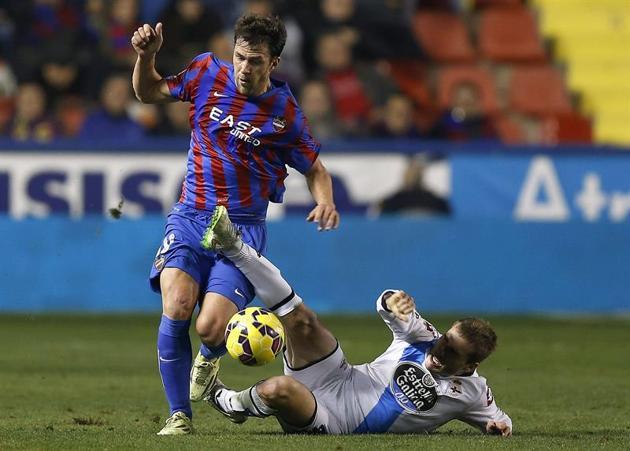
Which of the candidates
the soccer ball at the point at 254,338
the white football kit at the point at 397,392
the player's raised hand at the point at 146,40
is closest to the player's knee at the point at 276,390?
the soccer ball at the point at 254,338

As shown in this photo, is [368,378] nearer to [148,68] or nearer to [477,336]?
[477,336]

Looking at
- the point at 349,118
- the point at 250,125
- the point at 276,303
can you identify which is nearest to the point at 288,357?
the point at 276,303

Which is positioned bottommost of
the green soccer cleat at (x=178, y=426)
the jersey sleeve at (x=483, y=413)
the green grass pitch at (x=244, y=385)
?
the green grass pitch at (x=244, y=385)

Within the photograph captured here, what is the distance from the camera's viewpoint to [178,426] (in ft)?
23.7

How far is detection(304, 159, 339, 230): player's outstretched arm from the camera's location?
24.5ft

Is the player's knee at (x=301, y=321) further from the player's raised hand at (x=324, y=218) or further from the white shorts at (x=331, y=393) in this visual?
the player's raised hand at (x=324, y=218)

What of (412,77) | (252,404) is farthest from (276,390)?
(412,77)

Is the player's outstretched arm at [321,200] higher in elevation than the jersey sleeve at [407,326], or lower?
higher

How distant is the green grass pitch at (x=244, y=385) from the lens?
23.1ft

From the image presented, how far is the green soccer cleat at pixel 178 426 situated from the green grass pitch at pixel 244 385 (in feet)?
0.39

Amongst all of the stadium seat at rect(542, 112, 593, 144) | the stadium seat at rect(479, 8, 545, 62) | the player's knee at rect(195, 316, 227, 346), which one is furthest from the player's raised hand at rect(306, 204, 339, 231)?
the stadium seat at rect(479, 8, 545, 62)

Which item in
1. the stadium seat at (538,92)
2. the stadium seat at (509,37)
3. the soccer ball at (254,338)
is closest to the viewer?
the soccer ball at (254,338)

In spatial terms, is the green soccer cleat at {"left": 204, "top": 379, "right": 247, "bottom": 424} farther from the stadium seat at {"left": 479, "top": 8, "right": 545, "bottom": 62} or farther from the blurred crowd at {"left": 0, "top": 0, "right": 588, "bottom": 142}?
the stadium seat at {"left": 479, "top": 8, "right": 545, "bottom": 62}

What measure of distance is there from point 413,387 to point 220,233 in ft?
4.15
